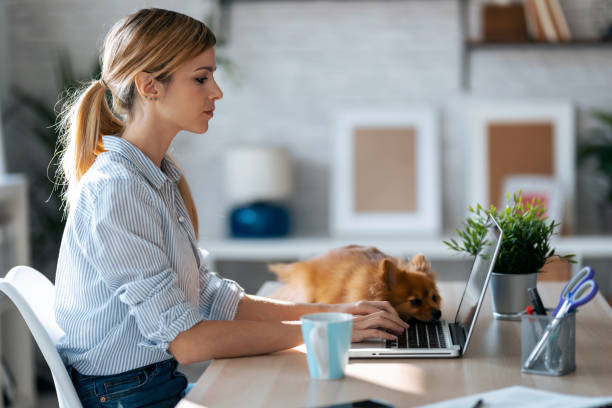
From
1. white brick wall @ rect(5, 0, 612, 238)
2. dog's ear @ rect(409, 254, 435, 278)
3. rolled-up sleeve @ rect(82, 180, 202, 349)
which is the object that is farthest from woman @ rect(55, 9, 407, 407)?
white brick wall @ rect(5, 0, 612, 238)

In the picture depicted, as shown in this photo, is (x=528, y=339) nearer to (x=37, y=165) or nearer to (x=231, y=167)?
(x=231, y=167)

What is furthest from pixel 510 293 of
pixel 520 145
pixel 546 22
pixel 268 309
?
pixel 546 22

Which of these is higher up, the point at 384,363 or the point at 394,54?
the point at 394,54

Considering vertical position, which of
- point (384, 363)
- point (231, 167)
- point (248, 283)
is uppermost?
point (231, 167)

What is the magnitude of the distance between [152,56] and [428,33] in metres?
2.67

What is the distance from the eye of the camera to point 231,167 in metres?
3.66

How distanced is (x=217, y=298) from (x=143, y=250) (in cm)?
40

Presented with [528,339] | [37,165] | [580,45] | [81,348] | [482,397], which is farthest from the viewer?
[37,165]

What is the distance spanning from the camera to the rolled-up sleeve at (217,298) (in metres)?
1.62

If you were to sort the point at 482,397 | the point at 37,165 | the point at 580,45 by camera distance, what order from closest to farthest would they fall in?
the point at 482,397 < the point at 580,45 < the point at 37,165

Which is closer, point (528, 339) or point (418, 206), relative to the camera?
point (528, 339)

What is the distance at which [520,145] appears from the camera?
3.72m

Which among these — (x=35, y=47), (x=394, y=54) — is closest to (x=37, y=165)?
(x=35, y=47)

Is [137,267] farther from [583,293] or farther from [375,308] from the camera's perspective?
[583,293]
